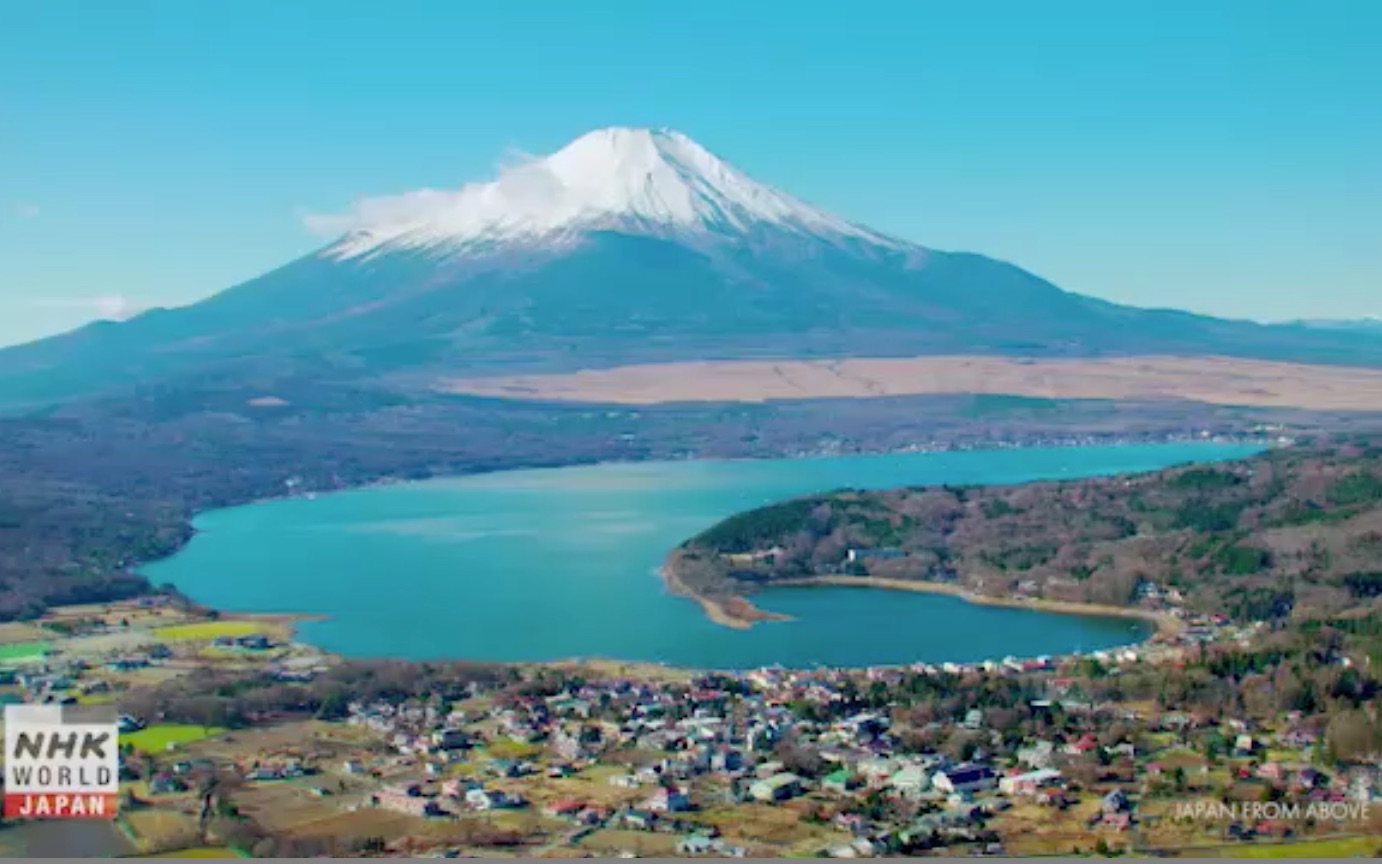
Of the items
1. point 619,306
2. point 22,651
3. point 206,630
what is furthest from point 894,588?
point 619,306

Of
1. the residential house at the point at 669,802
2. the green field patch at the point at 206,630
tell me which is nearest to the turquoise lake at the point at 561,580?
the green field patch at the point at 206,630

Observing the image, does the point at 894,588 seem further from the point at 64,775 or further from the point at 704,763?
the point at 64,775

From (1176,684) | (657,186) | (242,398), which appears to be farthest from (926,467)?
(657,186)

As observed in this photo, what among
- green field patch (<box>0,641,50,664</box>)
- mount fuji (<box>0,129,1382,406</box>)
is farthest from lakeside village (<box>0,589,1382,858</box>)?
mount fuji (<box>0,129,1382,406</box>)

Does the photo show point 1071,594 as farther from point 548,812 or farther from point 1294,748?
point 548,812

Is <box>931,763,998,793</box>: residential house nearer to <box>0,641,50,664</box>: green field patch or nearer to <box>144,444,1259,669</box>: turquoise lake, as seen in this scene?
<box>144,444,1259,669</box>: turquoise lake

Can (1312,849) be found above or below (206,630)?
above
